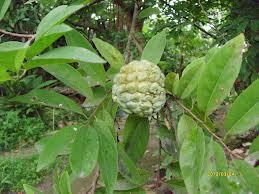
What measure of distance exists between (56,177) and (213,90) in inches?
16.0

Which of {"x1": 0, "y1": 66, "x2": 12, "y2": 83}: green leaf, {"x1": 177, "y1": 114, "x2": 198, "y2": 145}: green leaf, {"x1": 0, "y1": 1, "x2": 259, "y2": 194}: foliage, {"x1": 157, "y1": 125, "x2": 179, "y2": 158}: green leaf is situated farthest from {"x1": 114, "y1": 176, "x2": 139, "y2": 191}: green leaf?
{"x1": 0, "y1": 66, "x2": 12, "y2": 83}: green leaf

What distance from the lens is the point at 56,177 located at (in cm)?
93

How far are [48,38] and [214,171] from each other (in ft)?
1.44

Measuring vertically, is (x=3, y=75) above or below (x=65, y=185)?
above

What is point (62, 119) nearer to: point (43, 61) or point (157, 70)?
point (157, 70)

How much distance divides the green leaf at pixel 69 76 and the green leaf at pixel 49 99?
0.13 feet

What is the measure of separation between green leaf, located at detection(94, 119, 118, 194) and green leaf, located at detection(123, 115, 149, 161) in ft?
0.44

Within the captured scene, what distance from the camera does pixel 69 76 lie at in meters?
0.94

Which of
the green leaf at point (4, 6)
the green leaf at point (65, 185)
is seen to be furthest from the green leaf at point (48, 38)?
the green leaf at point (65, 185)

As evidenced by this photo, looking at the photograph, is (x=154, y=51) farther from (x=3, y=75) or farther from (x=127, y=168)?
(x=3, y=75)

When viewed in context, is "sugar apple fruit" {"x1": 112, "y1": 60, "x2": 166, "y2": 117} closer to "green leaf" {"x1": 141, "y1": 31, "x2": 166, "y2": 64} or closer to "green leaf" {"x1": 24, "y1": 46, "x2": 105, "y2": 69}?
"green leaf" {"x1": 141, "y1": 31, "x2": 166, "y2": 64}

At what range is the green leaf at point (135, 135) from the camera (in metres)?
1.01

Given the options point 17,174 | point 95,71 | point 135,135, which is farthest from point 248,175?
point 17,174

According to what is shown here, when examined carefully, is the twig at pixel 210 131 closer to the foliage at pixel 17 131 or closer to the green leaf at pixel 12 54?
the green leaf at pixel 12 54
